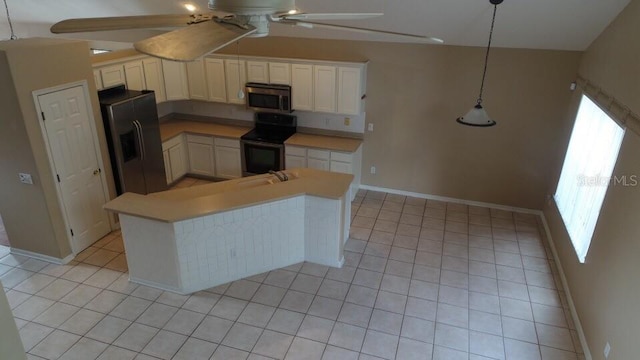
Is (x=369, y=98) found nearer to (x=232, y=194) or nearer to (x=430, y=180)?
(x=430, y=180)

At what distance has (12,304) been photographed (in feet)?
13.9

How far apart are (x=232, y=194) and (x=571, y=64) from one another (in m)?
4.69

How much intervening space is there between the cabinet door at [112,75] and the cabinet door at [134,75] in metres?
0.09

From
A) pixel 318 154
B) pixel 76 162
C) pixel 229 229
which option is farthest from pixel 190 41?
pixel 318 154

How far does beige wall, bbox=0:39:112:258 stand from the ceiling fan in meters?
2.93

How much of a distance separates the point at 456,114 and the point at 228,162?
3.75m

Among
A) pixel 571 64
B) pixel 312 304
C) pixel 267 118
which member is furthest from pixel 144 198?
pixel 571 64

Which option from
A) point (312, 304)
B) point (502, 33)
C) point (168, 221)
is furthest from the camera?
point (502, 33)

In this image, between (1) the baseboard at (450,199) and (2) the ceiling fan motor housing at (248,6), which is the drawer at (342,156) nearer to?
(1) the baseboard at (450,199)

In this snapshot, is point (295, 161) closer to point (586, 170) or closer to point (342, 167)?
point (342, 167)

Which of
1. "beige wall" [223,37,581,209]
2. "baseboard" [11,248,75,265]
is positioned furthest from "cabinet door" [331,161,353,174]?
"baseboard" [11,248,75,265]

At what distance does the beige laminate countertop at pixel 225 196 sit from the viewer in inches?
164

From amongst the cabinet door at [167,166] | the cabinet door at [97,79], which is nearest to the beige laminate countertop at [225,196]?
the cabinet door at [97,79]

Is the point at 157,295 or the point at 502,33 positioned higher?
the point at 502,33
